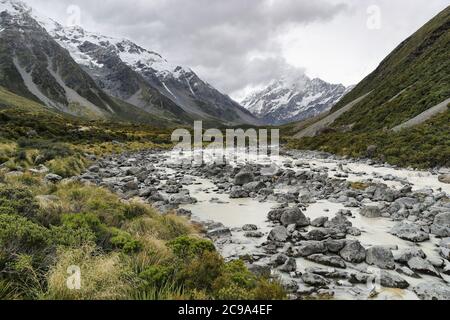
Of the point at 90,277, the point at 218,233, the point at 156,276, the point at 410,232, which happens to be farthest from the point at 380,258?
the point at 90,277

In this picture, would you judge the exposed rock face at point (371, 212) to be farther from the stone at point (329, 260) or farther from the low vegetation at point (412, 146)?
the low vegetation at point (412, 146)

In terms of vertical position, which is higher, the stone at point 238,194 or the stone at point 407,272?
the stone at point 238,194

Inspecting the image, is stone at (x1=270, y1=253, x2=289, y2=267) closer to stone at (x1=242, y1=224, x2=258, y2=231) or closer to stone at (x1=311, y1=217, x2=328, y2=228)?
stone at (x1=242, y1=224, x2=258, y2=231)

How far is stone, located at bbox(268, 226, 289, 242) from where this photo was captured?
10992 millimetres

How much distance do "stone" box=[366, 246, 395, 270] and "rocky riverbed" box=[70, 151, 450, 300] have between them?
2 centimetres

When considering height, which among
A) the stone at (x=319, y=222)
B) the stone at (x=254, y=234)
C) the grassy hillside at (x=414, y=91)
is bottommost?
the stone at (x=254, y=234)

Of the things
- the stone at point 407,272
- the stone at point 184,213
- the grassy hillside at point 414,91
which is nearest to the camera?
the stone at point 407,272

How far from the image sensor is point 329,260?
9016mm

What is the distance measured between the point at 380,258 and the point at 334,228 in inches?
111

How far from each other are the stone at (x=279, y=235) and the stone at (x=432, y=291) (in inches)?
165

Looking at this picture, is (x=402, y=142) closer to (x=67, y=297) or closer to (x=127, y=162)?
(x=127, y=162)

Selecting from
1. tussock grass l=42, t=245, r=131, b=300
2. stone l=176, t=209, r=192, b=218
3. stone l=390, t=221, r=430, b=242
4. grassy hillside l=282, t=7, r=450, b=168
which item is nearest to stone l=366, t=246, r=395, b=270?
stone l=390, t=221, r=430, b=242

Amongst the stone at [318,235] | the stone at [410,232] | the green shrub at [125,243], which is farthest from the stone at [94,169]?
the stone at [410,232]

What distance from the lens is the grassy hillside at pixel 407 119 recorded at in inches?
1095
